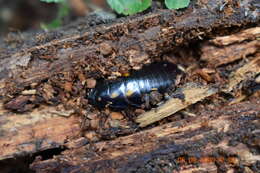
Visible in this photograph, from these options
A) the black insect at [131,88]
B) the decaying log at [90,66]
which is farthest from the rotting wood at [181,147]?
the black insect at [131,88]

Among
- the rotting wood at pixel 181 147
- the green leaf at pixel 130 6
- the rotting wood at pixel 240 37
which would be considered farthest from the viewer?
the green leaf at pixel 130 6

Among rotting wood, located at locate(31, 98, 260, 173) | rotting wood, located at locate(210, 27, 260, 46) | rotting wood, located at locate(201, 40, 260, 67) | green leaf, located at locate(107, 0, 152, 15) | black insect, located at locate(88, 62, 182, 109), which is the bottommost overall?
rotting wood, located at locate(31, 98, 260, 173)

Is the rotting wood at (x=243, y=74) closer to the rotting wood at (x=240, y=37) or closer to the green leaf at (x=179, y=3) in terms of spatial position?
the rotting wood at (x=240, y=37)

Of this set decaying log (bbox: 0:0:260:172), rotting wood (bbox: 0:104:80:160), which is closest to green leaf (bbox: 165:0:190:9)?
decaying log (bbox: 0:0:260:172)

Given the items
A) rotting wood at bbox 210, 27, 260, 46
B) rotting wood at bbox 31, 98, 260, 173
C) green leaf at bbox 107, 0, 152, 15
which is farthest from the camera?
green leaf at bbox 107, 0, 152, 15


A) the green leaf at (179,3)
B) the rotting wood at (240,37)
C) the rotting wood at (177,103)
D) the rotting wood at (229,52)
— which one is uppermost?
the green leaf at (179,3)

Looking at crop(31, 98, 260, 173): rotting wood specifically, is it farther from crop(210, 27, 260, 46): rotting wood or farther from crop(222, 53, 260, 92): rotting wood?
crop(210, 27, 260, 46): rotting wood

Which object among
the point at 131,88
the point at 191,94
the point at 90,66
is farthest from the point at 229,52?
the point at 90,66
